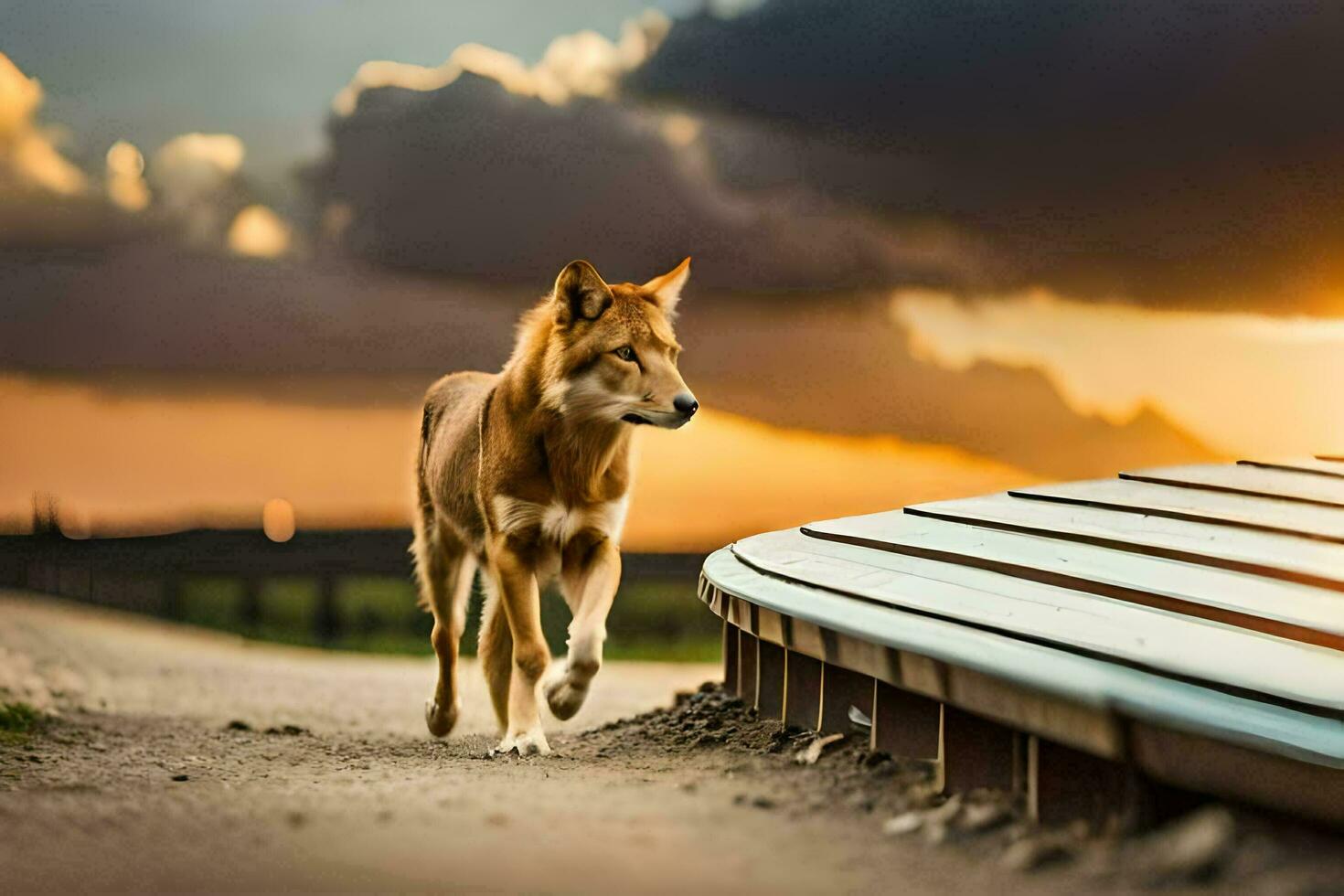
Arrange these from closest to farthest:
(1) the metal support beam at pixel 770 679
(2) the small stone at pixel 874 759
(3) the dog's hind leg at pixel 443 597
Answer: (2) the small stone at pixel 874 759, (1) the metal support beam at pixel 770 679, (3) the dog's hind leg at pixel 443 597

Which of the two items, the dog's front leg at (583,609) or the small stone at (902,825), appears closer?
the small stone at (902,825)

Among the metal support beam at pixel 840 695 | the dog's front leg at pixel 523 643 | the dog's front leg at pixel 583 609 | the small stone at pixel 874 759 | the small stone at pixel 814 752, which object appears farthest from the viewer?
the dog's front leg at pixel 523 643

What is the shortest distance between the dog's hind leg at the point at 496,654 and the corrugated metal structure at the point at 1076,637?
3.00 ft

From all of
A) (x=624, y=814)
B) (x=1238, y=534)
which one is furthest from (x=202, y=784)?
(x=1238, y=534)

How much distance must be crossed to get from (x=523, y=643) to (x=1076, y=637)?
2.18 meters

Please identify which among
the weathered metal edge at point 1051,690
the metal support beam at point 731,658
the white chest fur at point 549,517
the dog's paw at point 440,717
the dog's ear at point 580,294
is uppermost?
the dog's ear at point 580,294

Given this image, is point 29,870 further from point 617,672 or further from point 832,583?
point 617,672

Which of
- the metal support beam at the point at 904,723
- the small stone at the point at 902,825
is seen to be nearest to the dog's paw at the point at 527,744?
the metal support beam at the point at 904,723

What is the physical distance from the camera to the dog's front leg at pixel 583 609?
4.46 metres

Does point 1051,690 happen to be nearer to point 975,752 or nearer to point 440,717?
Answer: point 975,752

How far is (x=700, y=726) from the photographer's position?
5.15m

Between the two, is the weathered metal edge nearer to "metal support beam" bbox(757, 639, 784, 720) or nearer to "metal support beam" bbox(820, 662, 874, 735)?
"metal support beam" bbox(820, 662, 874, 735)

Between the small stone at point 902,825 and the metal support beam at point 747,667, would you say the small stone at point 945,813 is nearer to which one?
the small stone at point 902,825

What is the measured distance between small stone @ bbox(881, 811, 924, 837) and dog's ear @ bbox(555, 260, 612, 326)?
2273 millimetres
